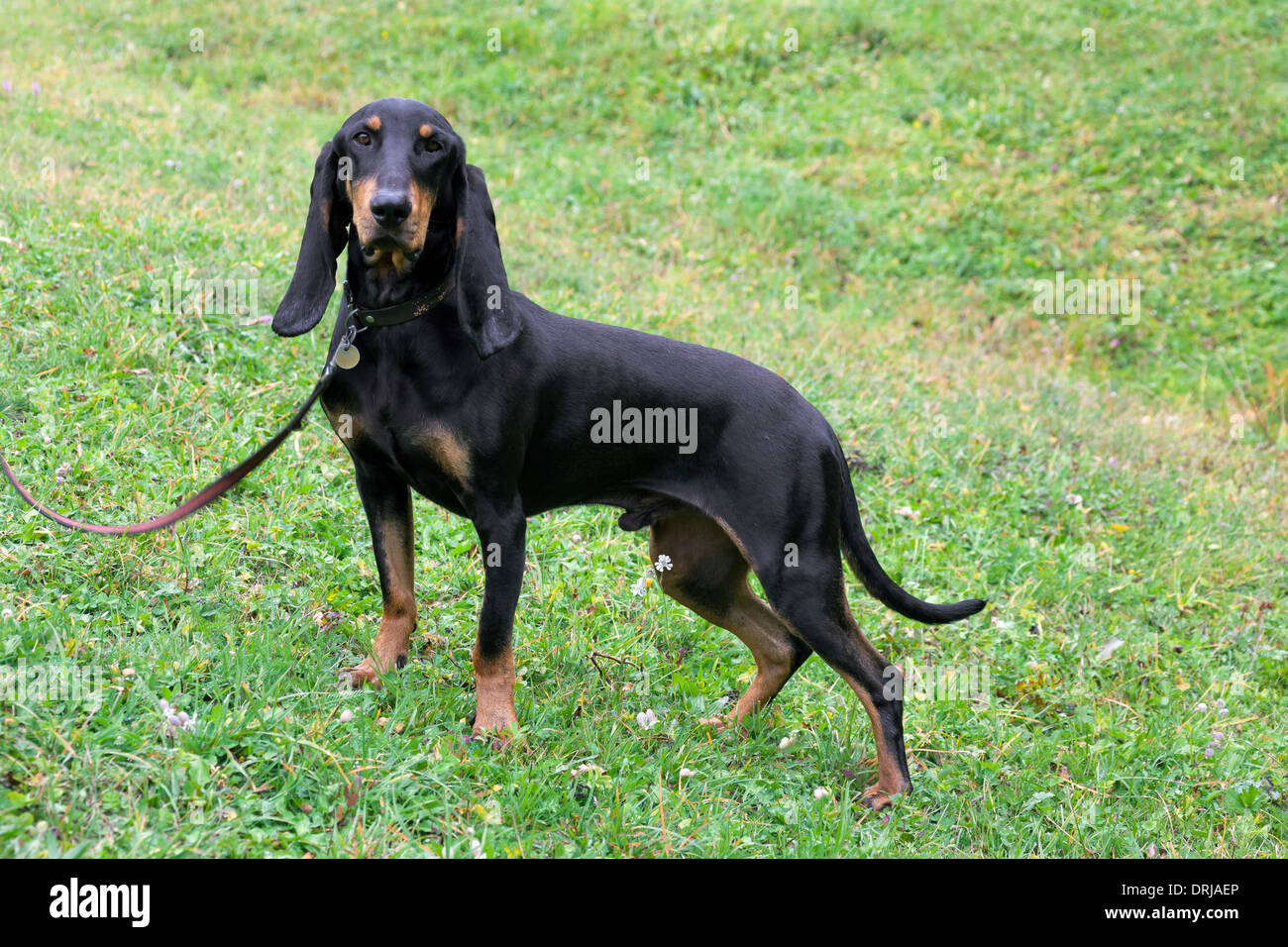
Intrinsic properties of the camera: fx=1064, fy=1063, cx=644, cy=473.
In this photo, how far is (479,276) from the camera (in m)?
3.25

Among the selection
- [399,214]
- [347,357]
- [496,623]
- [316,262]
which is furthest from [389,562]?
[399,214]

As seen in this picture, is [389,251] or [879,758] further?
[879,758]

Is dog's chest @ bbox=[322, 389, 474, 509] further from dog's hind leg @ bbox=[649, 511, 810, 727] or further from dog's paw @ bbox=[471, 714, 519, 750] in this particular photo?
dog's hind leg @ bbox=[649, 511, 810, 727]

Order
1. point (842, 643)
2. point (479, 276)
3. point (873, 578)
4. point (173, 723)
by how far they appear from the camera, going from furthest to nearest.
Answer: point (873, 578) → point (842, 643) → point (479, 276) → point (173, 723)

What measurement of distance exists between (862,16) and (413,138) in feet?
42.1

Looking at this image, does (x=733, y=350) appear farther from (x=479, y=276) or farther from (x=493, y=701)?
(x=493, y=701)

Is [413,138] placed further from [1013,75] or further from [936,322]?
[1013,75]

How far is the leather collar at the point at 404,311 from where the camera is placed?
10.8 feet

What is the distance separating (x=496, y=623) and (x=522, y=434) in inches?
24.1

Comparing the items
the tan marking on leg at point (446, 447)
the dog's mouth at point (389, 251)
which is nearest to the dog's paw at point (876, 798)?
the tan marking on leg at point (446, 447)

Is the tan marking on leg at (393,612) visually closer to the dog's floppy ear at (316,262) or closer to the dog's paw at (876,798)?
the dog's floppy ear at (316,262)

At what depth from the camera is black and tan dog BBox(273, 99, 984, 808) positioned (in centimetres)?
326

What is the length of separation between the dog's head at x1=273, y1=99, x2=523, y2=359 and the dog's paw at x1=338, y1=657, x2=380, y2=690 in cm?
114

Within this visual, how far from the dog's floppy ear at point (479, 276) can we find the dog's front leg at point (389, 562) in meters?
0.62
